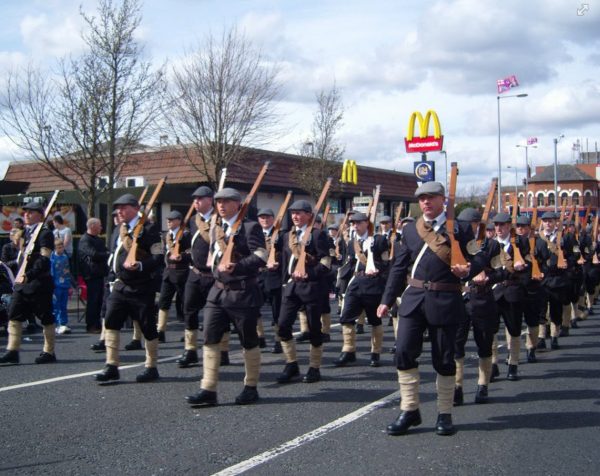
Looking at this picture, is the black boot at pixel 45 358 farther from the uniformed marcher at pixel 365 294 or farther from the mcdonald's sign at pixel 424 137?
the mcdonald's sign at pixel 424 137

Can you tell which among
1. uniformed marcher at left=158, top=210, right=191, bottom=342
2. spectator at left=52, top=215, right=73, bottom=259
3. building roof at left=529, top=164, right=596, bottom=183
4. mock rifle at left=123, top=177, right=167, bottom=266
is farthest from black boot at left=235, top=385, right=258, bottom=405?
building roof at left=529, top=164, right=596, bottom=183

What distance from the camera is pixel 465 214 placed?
827 cm

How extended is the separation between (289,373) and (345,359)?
1.38 metres

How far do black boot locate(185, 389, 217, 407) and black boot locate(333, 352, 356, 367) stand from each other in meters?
2.79

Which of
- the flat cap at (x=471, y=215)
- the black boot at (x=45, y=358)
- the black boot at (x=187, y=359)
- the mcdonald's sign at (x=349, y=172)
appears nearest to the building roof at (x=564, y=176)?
the mcdonald's sign at (x=349, y=172)

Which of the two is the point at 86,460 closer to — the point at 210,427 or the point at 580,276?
the point at 210,427

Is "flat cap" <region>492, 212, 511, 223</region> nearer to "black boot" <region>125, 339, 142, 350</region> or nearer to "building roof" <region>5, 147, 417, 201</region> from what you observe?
"black boot" <region>125, 339, 142, 350</region>

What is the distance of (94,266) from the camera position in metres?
12.6

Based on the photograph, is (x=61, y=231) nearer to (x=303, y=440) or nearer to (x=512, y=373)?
(x=512, y=373)

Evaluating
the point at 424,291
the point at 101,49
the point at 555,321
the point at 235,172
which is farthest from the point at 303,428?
the point at 235,172

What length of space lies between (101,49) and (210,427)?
14820mm

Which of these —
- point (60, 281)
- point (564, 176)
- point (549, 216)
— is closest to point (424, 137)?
point (549, 216)

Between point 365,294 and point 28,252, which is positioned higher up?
point 28,252

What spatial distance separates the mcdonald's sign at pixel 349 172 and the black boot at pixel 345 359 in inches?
929
